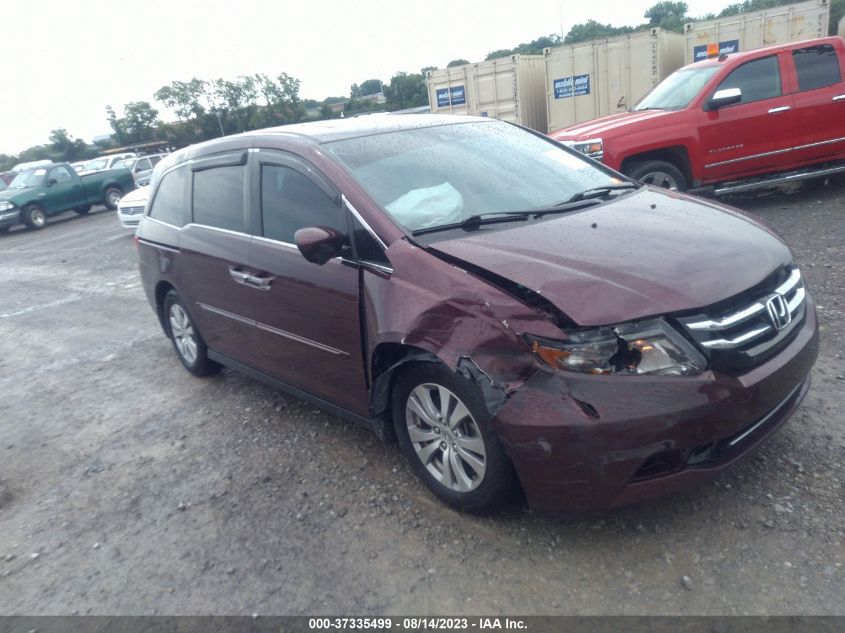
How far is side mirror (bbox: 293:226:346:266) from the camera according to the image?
3.22m

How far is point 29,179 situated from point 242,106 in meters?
13.9

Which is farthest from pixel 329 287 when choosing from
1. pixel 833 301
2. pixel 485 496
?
pixel 833 301

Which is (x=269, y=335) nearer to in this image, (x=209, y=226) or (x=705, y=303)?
(x=209, y=226)

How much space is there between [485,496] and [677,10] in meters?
73.8

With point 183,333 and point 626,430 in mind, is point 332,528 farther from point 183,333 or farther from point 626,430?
point 183,333

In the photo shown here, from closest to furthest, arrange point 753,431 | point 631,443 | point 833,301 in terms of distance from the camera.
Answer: point 631,443
point 753,431
point 833,301

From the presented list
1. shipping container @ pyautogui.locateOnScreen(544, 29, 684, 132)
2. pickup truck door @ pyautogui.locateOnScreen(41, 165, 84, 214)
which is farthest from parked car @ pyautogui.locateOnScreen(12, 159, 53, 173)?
shipping container @ pyautogui.locateOnScreen(544, 29, 684, 132)

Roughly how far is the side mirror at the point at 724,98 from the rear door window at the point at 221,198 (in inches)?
225

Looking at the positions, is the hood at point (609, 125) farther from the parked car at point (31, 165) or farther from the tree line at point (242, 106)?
the parked car at point (31, 165)

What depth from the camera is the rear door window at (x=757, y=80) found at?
7.82m

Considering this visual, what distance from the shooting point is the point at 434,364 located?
2.89m

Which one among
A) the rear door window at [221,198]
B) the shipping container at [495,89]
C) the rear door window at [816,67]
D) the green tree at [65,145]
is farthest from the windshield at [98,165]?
the green tree at [65,145]

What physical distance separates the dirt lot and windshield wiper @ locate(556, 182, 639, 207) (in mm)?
1535

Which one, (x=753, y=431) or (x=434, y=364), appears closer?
(x=753, y=431)
